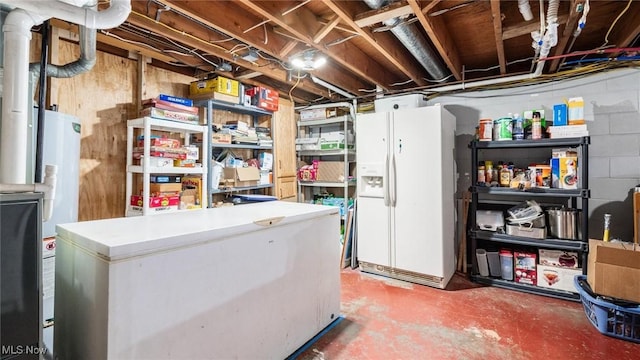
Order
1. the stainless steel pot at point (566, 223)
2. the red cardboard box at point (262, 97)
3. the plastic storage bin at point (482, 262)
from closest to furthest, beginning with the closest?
the stainless steel pot at point (566, 223)
the plastic storage bin at point (482, 262)
the red cardboard box at point (262, 97)

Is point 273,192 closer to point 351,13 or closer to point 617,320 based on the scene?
point 351,13

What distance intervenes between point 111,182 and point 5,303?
6.45 feet

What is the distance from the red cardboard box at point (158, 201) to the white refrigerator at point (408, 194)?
1.98 m

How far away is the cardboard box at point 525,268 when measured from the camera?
294 cm

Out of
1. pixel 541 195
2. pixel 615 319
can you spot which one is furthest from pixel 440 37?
pixel 615 319

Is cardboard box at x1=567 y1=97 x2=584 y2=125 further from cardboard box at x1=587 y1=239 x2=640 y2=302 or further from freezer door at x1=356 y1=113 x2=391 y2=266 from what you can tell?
freezer door at x1=356 y1=113 x2=391 y2=266

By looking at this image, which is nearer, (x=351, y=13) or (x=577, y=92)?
(x=351, y=13)

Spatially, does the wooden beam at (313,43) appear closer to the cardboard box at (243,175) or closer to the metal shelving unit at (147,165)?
the metal shelving unit at (147,165)

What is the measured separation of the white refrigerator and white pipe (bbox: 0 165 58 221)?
9.07ft

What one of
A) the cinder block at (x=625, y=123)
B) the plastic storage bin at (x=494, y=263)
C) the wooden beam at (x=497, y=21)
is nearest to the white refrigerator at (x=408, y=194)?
the plastic storage bin at (x=494, y=263)

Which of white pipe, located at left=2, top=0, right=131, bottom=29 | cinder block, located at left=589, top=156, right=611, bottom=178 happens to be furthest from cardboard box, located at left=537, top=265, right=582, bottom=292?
white pipe, located at left=2, top=0, right=131, bottom=29

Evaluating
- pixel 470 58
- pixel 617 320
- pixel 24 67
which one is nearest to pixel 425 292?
pixel 617 320

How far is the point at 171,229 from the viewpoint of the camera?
133 centimetres

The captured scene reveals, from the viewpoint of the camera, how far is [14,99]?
1.16 m
